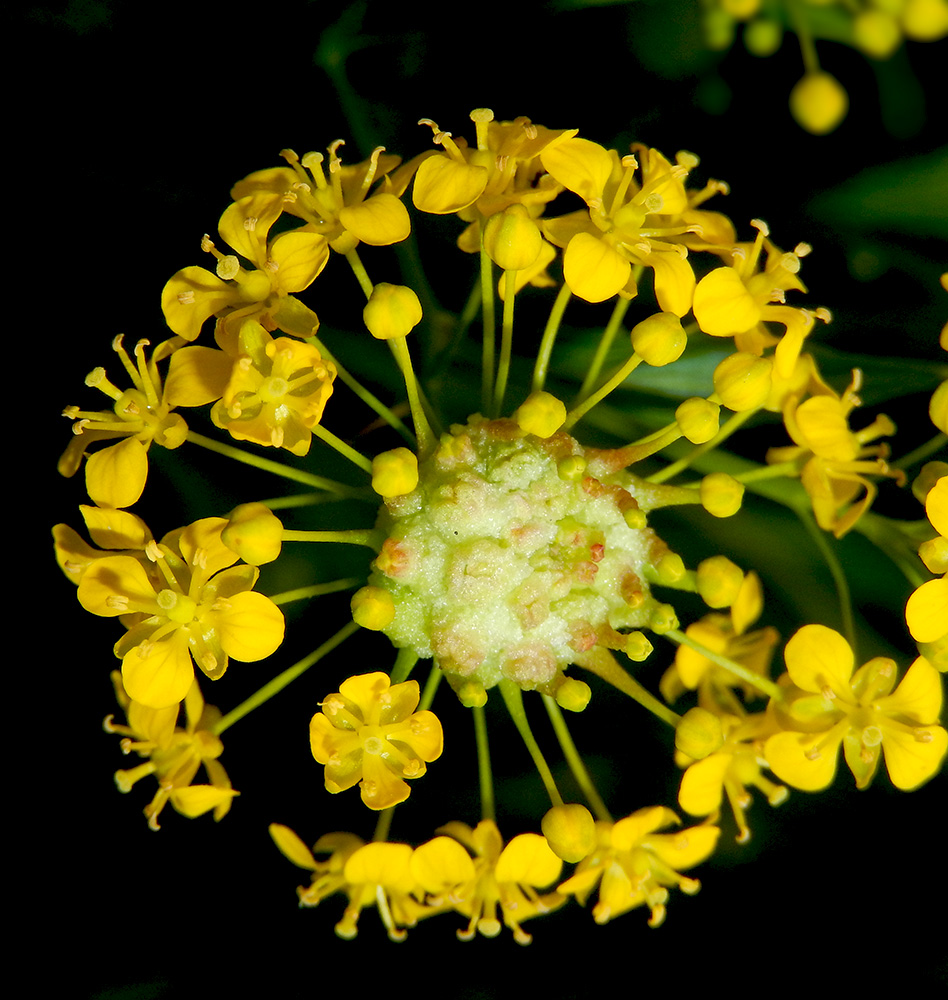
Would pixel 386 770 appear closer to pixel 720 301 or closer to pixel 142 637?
pixel 142 637

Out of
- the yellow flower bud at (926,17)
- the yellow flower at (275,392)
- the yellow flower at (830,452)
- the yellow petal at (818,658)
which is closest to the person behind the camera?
the yellow flower at (275,392)

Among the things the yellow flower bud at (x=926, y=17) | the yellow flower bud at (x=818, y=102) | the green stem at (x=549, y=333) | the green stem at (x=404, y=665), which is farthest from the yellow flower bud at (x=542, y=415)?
the yellow flower bud at (x=926, y=17)

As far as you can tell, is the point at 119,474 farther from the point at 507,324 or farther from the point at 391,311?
the point at 507,324

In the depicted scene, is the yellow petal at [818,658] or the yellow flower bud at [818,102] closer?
the yellow petal at [818,658]

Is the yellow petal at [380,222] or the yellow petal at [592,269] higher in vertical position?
the yellow petal at [380,222]

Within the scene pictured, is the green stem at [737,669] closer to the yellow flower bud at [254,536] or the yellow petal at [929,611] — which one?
the yellow petal at [929,611]

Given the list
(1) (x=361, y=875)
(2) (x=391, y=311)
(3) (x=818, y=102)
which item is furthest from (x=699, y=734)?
(3) (x=818, y=102)
